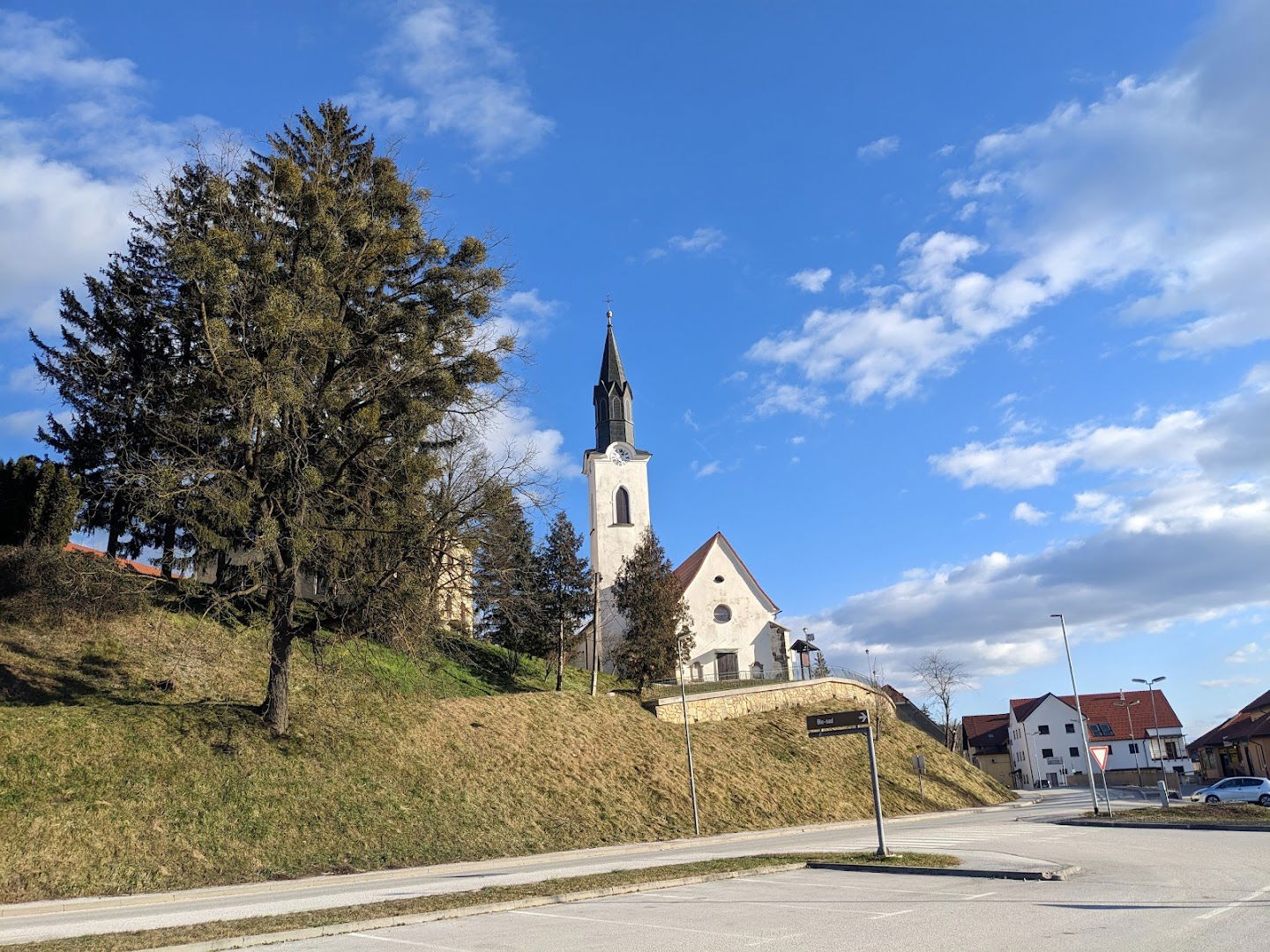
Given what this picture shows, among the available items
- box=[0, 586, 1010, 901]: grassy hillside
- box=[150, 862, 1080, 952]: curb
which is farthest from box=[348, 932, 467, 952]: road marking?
box=[0, 586, 1010, 901]: grassy hillside

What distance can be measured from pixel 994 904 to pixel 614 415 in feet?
157

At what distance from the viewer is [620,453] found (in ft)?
186

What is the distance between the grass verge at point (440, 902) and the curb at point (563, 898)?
13cm

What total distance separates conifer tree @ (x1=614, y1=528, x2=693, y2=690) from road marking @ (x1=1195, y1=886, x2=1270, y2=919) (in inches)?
1111

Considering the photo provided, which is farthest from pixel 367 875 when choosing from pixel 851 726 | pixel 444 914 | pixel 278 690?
pixel 851 726

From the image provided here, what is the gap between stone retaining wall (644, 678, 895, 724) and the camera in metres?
38.8

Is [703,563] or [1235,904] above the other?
[703,563]

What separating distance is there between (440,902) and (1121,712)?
8412 centimetres

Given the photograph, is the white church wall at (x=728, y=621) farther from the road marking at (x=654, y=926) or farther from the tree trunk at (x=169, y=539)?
the road marking at (x=654, y=926)

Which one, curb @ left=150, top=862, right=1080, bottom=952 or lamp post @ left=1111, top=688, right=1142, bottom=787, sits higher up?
lamp post @ left=1111, top=688, right=1142, bottom=787

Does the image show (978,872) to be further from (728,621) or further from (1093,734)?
(1093,734)

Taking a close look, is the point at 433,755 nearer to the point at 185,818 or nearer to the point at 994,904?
the point at 185,818

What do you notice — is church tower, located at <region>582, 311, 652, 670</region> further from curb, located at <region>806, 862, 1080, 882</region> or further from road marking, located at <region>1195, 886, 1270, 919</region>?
road marking, located at <region>1195, 886, 1270, 919</region>

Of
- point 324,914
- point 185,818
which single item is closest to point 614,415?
point 185,818
